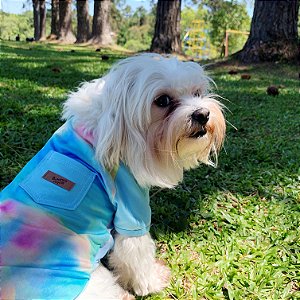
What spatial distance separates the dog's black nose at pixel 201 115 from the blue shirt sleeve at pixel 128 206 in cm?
44

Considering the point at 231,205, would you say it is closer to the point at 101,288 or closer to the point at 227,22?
the point at 101,288

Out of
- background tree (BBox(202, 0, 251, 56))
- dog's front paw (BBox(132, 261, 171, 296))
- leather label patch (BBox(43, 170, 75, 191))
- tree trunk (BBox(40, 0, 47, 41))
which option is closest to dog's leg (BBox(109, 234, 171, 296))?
dog's front paw (BBox(132, 261, 171, 296))

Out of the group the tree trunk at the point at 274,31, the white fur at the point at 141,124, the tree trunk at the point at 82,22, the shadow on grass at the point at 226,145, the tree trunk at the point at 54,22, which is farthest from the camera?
the tree trunk at the point at 54,22

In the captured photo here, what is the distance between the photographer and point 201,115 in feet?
6.31

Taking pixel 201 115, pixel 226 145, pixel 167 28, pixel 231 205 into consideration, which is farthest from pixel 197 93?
pixel 167 28

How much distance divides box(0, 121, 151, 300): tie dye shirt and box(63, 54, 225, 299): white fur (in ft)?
0.28

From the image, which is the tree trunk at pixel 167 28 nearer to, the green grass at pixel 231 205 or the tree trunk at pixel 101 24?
the green grass at pixel 231 205

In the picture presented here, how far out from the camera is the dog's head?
1.88 m

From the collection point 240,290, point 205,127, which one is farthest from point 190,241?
point 205,127

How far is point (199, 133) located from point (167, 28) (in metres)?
10.8

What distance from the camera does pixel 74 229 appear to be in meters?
1.74

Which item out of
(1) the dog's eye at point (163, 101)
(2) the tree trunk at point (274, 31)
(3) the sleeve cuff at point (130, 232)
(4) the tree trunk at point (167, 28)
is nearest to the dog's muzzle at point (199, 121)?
(1) the dog's eye at point (163, 101)

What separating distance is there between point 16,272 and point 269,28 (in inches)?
331

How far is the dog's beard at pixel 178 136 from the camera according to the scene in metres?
1.90
